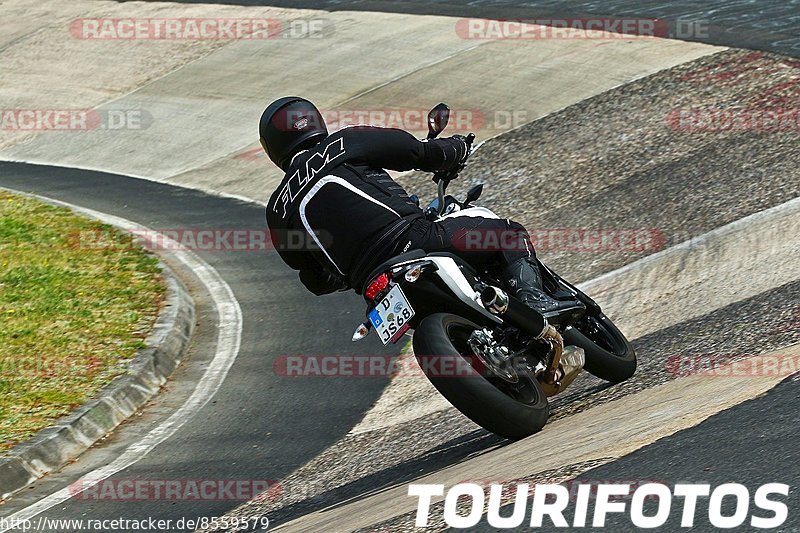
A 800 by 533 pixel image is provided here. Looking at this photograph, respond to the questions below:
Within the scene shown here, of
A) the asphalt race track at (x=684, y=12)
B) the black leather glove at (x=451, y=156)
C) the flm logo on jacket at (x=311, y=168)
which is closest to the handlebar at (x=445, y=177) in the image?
the black leather glove at (x=451, y=156)

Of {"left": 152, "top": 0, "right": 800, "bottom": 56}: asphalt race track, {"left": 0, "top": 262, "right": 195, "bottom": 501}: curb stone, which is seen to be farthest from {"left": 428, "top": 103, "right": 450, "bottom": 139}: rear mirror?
{"left": 152, "top": 0, "right": 800, "bottom": 56}: asphalt race track

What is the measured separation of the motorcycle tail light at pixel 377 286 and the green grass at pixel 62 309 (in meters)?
2.58

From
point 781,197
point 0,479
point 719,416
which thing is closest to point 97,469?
point 0,479

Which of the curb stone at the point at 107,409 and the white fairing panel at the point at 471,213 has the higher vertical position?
the white fairing panel at the point at 471,213

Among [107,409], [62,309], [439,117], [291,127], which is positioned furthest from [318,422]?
[62,309]

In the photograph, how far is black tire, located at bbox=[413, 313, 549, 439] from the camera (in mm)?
5211

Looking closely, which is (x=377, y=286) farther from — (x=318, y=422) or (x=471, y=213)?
(x=318, y=422)

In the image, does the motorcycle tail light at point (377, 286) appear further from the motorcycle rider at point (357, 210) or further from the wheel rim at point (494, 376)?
the wheel rim at point (494, 376)

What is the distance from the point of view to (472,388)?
17.1 ft

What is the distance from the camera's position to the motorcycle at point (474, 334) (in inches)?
207

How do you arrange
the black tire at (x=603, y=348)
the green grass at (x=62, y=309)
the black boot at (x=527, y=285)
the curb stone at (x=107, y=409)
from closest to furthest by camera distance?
the black boot at (x=527, y=285), the black tire at (x=603, y=348), the curb stone at (x=107, y=409), the green grass at (x=62, y=309)

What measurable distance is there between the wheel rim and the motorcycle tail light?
40 cm

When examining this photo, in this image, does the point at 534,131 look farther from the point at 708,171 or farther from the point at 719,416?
the point at 719,416

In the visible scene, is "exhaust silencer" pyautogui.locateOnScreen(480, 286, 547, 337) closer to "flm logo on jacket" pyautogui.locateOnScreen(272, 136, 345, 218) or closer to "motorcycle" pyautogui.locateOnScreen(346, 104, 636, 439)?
"motorcycle" pyautogui.locateOnScreen(346, 104, 636, 439)
